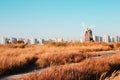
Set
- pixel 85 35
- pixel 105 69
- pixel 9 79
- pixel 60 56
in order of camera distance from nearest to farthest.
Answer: pixel 9 79, pixel 105 69, pixel 60 56, pixel 85 35

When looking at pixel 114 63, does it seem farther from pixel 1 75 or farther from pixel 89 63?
pixel 1 75

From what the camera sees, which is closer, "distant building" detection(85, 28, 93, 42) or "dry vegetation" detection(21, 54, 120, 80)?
"dry vegetation" detection(21, 54, 120, 80)

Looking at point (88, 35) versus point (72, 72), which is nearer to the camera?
point (72, 72)

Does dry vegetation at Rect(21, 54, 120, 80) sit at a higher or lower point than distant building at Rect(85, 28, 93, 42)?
lower

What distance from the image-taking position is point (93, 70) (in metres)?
15.8

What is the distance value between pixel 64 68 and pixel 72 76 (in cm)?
59

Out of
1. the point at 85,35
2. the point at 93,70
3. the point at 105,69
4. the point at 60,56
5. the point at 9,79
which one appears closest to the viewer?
the point at 9,79

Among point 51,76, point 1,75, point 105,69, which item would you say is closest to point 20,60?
point 1,75

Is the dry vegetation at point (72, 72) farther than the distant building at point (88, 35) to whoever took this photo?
No

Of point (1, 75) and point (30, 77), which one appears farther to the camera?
point (1, 75)

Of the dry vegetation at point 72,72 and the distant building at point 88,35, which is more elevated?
the distant building at point 88,35

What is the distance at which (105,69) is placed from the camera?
1712 centimetres

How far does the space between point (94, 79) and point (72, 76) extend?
222 cm

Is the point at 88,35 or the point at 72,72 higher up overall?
the point at 88,35
